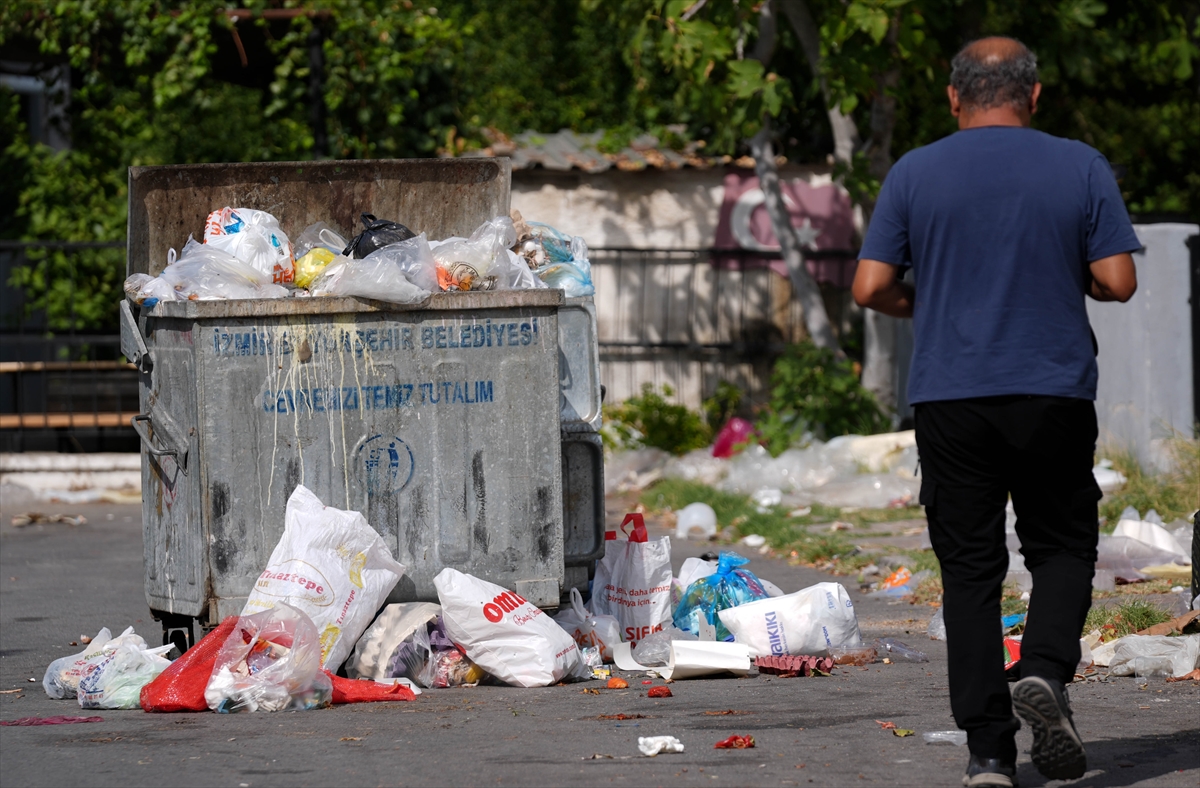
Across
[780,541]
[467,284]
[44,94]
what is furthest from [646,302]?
[467,284]

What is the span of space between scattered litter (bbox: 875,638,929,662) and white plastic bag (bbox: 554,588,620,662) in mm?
956

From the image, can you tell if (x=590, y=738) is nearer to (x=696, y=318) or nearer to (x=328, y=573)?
(x=328, y=573)

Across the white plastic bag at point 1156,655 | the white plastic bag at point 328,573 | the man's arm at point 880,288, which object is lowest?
the white plastic bag at point 1156,655

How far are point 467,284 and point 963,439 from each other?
92.3 inches

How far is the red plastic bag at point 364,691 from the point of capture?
446cm

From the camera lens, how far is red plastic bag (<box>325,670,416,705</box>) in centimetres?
446

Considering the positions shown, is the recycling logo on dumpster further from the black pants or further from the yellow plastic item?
the black pants

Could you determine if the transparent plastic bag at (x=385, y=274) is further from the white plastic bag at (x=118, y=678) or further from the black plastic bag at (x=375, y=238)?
the white plastic bag at (x=118, y=678)

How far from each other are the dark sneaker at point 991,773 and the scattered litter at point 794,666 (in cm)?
170

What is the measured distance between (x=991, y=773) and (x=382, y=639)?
2189 millimetres

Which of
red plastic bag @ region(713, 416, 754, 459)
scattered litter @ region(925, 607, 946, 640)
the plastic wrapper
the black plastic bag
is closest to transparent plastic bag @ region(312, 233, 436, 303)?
the black plastic bag

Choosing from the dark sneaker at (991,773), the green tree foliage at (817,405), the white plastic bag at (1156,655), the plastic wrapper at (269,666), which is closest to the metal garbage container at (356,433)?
the plastic wrapper at (269,666)

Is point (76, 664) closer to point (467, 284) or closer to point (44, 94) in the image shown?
point (467, 284)

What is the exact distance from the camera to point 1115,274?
3111 mm
